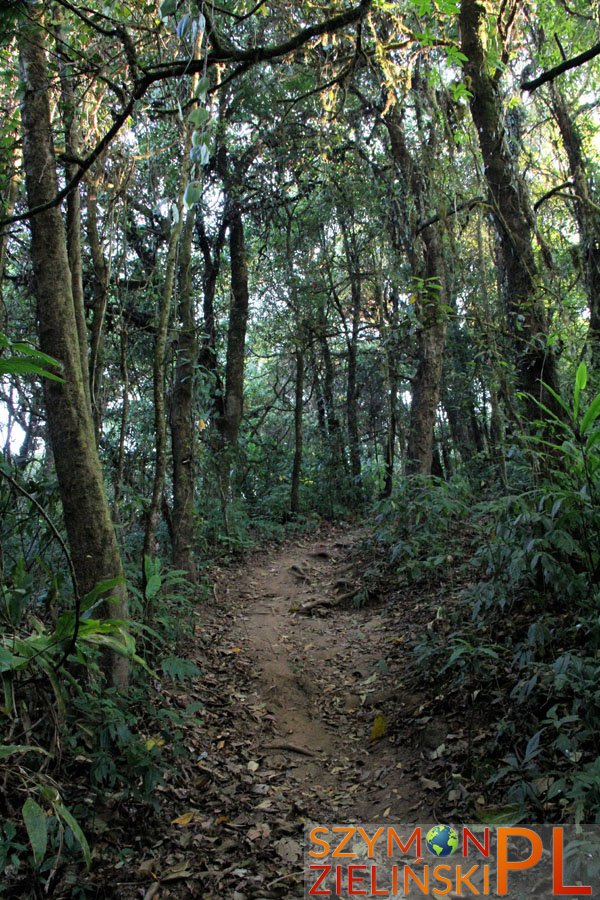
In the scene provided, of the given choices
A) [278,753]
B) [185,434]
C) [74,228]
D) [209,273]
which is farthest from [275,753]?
[209,273]

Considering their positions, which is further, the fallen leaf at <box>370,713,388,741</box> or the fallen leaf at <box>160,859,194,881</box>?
the fallen leaf at <box>370,713,388,741</box>

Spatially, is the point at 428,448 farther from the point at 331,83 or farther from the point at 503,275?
the point at 331,83

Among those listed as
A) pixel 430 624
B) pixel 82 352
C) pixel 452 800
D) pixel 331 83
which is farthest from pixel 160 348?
pixel 452 800

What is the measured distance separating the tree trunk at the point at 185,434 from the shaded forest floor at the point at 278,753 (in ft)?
2.40

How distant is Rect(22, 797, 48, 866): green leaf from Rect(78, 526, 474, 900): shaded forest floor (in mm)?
783

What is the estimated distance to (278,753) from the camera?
4012 mm

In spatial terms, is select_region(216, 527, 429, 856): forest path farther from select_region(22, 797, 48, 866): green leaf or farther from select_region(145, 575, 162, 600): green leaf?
select_region(22, 797, 48, 866): green leaf

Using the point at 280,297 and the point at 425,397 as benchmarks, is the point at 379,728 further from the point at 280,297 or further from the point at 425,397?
the point at 280,297

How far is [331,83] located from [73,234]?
8.49ft

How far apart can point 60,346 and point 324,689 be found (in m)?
3.21

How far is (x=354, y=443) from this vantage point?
1257 cm

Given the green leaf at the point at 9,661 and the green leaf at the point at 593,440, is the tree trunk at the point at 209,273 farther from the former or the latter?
the green leaf at the point at 9,661

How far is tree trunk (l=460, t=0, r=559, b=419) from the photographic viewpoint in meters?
4.65

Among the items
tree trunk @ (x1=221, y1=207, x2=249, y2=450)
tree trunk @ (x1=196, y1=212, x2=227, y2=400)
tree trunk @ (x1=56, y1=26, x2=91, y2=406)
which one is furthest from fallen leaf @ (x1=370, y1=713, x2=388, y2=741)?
tree trunk @ (x1=221, y1=207, x2=249, y2=450)
